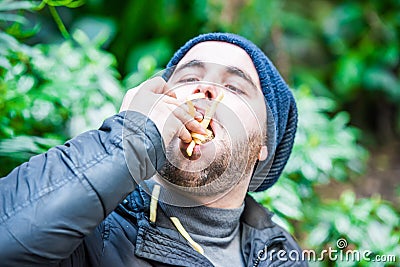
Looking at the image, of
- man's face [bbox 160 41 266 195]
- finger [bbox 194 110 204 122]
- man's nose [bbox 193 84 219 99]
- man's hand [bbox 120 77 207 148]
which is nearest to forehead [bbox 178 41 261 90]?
man's face [bbox 160 41 266 195]

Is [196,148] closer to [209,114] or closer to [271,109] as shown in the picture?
[209,114]

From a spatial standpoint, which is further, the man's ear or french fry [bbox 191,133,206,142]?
the man's ear

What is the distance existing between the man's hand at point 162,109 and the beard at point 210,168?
0.07 meters

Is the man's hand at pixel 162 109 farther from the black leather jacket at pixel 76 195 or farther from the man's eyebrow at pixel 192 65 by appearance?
the man's eyebrow at pixel 192 65

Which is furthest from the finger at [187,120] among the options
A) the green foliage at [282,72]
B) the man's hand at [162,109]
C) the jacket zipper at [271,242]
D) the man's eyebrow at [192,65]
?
the green foliage at [282,72]

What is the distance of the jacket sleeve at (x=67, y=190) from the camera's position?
1060 millimetres

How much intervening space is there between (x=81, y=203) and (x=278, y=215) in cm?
137

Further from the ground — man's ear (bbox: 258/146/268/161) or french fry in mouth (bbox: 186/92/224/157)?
french fry in mouth (bbox: 186/92/224/157)

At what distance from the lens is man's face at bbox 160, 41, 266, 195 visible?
141cm

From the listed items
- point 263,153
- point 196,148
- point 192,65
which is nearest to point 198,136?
point 196,148

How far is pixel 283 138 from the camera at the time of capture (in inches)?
75.9

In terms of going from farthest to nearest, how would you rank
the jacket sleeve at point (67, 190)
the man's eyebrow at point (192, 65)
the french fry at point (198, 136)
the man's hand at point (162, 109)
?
the man's eyebrow at point (192, 65), the french fry at point (198, 136), the man's hand at point (162, 109), the jacket sleeve at point (67, 190)

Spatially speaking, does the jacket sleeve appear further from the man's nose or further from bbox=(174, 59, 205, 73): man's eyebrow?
bbox=(174, 59, 205, 73): man's eyebrow

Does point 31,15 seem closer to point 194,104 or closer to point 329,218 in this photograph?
point 329,218
